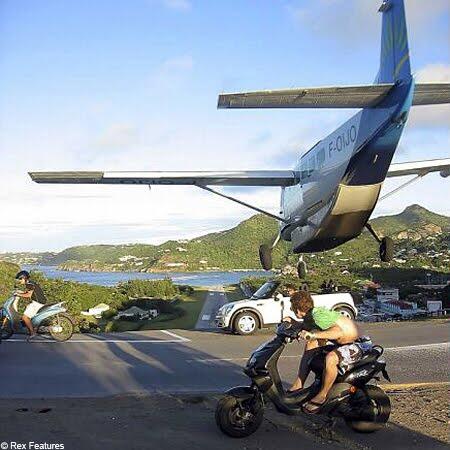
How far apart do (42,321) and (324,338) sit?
8.03 meters

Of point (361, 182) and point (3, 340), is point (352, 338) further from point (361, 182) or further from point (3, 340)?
point (361, 182)

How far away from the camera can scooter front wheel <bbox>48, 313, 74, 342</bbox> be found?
11750 mm

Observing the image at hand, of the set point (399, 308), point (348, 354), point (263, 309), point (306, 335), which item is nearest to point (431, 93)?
point (263, 309)

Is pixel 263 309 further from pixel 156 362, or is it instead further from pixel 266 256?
pixel 266 256

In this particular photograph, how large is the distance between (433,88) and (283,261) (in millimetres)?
13499

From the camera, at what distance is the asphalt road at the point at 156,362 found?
7.54 meters

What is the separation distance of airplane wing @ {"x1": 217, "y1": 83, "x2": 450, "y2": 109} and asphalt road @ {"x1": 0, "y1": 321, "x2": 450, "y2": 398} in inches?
160

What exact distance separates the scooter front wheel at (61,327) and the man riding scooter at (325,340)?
7.44 metres

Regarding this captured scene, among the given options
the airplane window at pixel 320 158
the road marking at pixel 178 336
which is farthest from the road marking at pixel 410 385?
the airplane window at pixel 320 158

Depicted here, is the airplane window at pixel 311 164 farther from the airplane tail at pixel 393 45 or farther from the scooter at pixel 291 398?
the scooter at pixel 291 398

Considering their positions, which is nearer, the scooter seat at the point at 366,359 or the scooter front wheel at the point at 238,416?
the scooter front wheel at the point at 238,416

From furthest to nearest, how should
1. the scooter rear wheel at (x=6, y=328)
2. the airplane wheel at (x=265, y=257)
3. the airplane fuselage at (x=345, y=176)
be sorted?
the airplane wheel at (x=265, y=257) → the airplane fuselage at (x=345, y=176) → the scooter rear wheel at (x=6, y=328)

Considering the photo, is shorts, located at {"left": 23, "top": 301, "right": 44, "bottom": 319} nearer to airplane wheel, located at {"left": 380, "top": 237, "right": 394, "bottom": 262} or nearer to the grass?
the grass

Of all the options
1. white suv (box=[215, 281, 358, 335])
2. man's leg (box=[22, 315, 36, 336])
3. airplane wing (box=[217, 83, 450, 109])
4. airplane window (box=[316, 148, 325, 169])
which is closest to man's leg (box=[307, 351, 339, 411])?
airplane wing (box=[217, 83, 450, 109])
